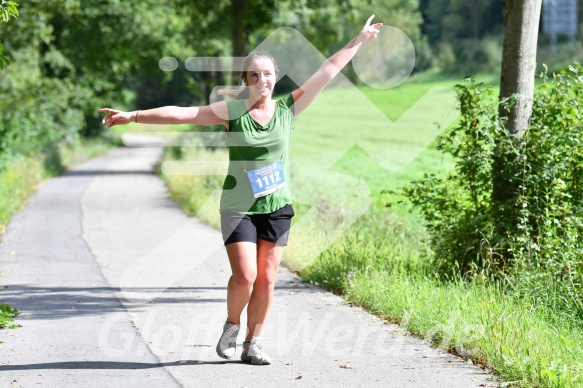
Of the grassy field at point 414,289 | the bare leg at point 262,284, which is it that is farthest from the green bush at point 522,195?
the bare leg at point 262,284

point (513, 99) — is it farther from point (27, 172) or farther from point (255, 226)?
point (27, 172)

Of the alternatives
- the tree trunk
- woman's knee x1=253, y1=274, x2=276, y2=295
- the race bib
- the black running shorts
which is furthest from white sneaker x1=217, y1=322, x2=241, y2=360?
the tree trunk

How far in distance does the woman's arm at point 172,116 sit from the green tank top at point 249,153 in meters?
0.08

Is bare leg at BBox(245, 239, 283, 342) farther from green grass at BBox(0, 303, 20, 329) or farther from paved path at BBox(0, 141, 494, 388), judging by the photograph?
green grass at BBox(0, 303, 20, 329)

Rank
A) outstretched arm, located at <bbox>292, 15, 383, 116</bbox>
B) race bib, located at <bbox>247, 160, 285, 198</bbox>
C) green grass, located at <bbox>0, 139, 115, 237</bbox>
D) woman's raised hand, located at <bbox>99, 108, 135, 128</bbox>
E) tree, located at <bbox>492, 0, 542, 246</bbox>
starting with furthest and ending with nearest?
green grass, located at <bbox>0, 139, 115, 237</bbox> < tree, located at <bbox>492, 0, 542, 246</bbox> < outstretched arm, located at <bbox>292, 15, 383, 116</bbox> < race bib, located at <bbox>247, 160, 285, 198</bbox> < woman's raised hand, located at <bbox>99, 108, 135, 128</bbox>

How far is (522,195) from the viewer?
28.3ft

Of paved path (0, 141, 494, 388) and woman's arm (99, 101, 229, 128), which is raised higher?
woman's arm (99, 101, 229, 128)

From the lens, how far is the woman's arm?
6.00 metres

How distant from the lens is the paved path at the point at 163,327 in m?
6.19

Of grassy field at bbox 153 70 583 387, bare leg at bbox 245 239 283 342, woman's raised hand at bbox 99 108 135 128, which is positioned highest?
woman's raised hand at bbox 99 108 135 128

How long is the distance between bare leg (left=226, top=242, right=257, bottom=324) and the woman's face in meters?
0.97

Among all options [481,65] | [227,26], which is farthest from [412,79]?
[227,26]

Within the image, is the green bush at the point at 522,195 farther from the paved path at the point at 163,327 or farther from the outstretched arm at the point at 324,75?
the outstretched arm at the point at 324,75

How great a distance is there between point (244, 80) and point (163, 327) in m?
2.42
